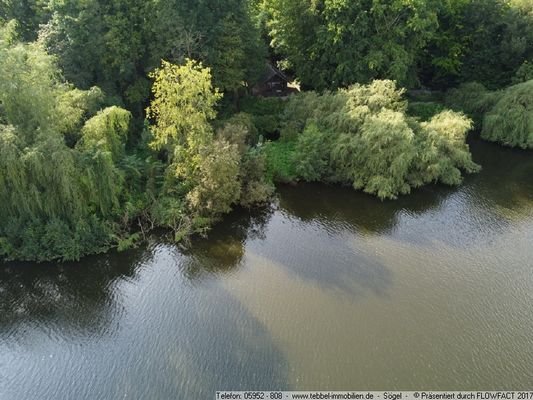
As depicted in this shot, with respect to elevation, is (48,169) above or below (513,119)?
below

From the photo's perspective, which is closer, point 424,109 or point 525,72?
point 525,72

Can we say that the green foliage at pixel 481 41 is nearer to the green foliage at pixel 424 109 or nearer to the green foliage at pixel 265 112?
the green foliage at pixel 424 109

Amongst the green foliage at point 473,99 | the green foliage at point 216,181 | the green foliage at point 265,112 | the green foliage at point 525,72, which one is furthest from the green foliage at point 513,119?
the green foliage at point 216,181

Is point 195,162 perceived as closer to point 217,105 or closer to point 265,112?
point 217,105

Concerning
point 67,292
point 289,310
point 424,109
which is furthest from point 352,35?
point 67,292

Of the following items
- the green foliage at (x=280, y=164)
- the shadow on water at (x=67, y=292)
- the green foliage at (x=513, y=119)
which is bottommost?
the shadow on water at (x=67, y=292)

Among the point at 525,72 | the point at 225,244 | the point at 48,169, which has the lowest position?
the point at 225,244

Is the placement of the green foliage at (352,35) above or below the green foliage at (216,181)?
above
